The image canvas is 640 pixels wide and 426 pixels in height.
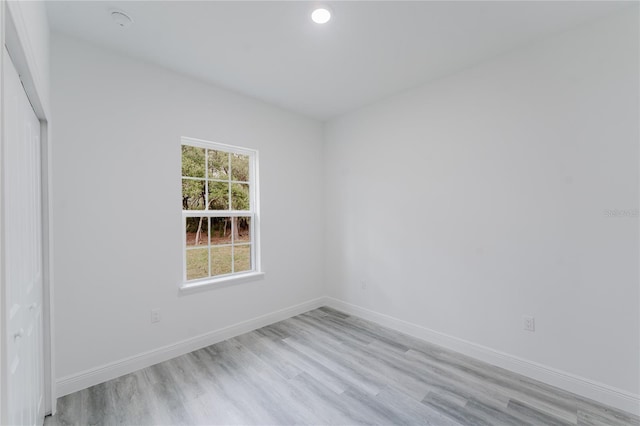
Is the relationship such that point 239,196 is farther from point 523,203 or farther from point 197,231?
point 523,203

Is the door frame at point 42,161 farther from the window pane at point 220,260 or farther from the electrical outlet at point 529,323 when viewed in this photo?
the electrical outlet at point 529,323

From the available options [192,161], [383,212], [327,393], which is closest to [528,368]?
[327,393]

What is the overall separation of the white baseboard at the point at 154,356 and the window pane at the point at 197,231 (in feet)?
3.04

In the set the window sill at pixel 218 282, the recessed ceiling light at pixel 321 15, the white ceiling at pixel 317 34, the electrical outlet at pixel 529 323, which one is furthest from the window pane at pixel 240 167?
the electrical outlet at pixel 529 323

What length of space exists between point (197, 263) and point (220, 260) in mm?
257

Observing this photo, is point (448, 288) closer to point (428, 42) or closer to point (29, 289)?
point (428, 42)

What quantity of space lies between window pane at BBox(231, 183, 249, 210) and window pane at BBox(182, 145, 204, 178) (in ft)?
1.35

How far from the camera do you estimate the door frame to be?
0.84 meters

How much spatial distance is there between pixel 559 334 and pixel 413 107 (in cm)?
241

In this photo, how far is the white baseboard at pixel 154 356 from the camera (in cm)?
213

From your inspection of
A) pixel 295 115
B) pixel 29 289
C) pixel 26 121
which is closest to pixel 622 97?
pixel 295 115

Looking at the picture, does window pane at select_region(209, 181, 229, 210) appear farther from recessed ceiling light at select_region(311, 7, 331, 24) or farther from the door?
recessed ceiling light at select_region(311, 7, 331, 24)

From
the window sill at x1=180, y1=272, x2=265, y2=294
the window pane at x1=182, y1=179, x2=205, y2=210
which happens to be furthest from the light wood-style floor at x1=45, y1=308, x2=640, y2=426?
the window pane at x1=182, y1=179, x2=205, y2=210

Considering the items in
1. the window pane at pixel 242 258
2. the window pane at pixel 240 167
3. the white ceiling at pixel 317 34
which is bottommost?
the window pane at pixel 242 258
